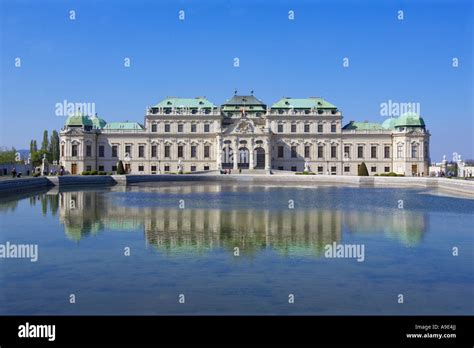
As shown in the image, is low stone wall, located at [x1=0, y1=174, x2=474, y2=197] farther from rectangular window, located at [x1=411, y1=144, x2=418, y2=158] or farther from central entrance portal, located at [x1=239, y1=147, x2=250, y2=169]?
rectangular window, located at [x1=411, y1=144, x2=418, y2=158]

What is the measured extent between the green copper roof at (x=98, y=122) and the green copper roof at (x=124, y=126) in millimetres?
2646

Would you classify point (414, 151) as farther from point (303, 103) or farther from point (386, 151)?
point (303, 103)

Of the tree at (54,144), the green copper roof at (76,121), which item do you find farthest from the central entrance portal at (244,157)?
the tree at (54,144)

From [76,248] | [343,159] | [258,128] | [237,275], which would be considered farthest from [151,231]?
[343,159]

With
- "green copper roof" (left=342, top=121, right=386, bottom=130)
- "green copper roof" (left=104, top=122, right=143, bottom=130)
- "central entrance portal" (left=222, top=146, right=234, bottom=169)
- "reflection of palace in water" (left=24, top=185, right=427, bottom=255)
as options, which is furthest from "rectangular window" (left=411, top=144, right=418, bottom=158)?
"reflection of palace in water" (left=24, top=185, right=427, bottom=255)

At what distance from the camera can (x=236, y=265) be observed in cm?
1530

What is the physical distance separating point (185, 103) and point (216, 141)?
9.06m

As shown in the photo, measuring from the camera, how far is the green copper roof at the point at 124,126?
96.4 metres

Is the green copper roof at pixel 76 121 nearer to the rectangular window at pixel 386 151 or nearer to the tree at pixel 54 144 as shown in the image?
the tree at pixel 54 144

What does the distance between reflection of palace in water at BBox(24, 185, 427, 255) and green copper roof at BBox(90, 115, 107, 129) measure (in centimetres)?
6943

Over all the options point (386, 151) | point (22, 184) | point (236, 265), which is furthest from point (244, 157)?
point (236, 265)
